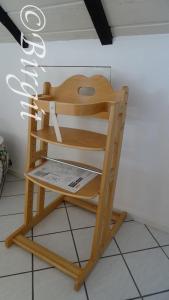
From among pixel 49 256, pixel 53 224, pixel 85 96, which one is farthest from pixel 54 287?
pixel 85 96

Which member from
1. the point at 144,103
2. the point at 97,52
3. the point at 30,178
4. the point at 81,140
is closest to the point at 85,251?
the point at 30,178

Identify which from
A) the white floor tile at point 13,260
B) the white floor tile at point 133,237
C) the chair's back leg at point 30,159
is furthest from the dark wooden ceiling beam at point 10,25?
the white floor tile at point 133,237

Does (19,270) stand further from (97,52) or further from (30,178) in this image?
(97,52)

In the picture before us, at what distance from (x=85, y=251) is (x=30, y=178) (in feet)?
1.64

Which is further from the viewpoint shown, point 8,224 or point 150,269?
point 8,224

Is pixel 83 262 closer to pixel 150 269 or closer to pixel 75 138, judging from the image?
pixel 150 269

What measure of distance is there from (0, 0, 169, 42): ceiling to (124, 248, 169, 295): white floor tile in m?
1.15

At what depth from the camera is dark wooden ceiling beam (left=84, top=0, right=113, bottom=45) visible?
104 cm

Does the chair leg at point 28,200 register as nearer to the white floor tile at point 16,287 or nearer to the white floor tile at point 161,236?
the white floor tile at point 16,287

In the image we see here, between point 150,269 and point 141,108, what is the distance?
2.77 feet

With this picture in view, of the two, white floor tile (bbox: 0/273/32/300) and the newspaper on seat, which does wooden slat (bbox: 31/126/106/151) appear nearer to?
the newspaper on seat

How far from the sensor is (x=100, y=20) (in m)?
1.11

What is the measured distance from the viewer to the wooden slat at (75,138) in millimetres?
1038

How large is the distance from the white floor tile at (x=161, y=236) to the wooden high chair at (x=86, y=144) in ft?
0.85
